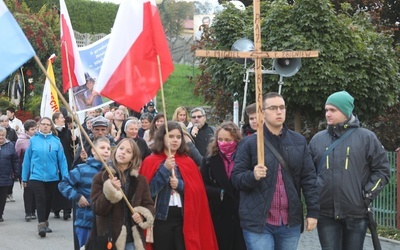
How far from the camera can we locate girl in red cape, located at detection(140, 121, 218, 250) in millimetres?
7656

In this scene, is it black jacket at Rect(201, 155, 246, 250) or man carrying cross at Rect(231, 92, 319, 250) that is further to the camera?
black jacket at Rect(201, 155, 246, 250)

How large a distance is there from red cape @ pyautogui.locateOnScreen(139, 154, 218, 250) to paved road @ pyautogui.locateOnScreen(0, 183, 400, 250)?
326 centimetres

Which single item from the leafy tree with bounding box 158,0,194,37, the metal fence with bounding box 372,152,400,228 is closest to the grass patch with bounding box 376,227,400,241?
the metal fence with bounding box 372,152,400,228

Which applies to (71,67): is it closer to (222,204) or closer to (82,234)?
(82,234)

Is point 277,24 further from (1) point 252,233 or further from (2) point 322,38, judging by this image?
(1) point 252,233

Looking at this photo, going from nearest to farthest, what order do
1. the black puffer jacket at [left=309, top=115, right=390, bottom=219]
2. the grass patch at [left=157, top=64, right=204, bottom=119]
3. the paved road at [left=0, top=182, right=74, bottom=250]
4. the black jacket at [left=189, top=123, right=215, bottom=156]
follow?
the black puffer jacket at [left=309, top=115, right=390, bottom=219]
the black jacket at [left=189, top=123, right=215, bottom=156]
the paved road at [left=0, top=182, right=74, bottom=250]
the grass patch at [left=157, top=64, right=204, bottom=119]

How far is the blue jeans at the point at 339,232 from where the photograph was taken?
7227mm

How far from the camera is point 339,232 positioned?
7.30 m

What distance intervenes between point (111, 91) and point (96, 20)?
132 feet

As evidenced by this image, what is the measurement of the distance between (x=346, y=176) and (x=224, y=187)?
1.28 metres

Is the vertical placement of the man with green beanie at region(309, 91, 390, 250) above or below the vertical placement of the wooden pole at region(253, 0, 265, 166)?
below

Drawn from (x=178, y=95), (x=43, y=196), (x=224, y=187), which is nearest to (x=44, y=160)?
(x=43, y=196)

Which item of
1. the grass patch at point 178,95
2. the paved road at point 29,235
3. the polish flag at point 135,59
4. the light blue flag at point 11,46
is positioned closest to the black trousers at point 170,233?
the polish flag at point 135,59

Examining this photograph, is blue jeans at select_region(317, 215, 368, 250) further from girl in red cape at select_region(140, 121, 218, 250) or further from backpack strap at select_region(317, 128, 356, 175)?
girl in red cape at select_region(140, 121, 218, 250)
